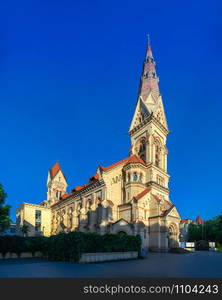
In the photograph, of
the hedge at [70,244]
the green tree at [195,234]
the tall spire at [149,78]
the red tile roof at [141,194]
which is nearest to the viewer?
the hedge at [70,244]

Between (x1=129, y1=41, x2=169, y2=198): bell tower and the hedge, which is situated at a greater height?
(x1=129, y1=41, x2=169, y2=198): bell tower

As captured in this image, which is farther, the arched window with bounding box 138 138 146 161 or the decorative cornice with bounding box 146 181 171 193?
the arched window with bounding box 138 138 146 161

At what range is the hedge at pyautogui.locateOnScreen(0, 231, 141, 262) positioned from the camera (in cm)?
2131

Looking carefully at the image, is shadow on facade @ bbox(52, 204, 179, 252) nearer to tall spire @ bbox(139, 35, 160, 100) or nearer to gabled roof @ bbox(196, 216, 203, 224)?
tall spire @ bbox(139, 35, 160, 100)

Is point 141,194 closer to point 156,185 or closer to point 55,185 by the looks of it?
point 156,185

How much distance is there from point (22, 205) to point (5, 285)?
59.8 metres

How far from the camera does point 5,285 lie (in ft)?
29.4

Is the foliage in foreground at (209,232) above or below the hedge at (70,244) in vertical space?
below

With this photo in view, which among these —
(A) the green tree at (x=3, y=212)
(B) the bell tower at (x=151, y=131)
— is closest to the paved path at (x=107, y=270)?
(A) the green tree at (x=3, y=212)

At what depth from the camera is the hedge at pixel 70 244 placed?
2131 cm

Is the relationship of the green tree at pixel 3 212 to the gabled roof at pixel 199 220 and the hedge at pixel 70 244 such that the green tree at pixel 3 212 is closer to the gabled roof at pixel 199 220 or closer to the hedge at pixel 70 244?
the hedge at pixel 70 244

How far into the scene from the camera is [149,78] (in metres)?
57.7

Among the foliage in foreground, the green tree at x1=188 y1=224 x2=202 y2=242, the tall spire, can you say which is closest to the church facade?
the tall spire

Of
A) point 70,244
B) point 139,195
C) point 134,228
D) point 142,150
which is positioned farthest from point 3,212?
point 142,150
